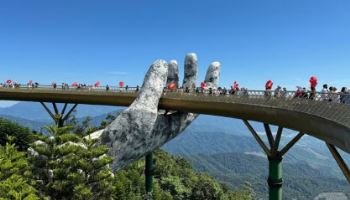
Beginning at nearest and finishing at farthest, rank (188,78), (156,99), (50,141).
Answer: (50,141)
(156,99)
(188,78)

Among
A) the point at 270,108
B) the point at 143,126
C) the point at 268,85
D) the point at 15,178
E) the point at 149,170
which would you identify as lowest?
the point at 149,170

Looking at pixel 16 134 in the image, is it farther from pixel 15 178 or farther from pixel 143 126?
pixel 15 178

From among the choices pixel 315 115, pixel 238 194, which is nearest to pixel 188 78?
pixel 315 115

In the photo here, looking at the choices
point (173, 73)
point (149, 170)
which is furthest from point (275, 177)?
point (149, 170)

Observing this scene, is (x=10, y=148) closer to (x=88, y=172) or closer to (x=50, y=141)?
(x=50, y=141)

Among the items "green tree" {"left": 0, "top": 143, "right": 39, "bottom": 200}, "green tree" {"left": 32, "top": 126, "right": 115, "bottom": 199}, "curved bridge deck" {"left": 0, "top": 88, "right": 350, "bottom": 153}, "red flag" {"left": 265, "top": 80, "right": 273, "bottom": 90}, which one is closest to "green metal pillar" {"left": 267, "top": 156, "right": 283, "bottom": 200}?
"curved bridge deck" {"left": 0, "top": 88, "right": 350, "bottom": 153}

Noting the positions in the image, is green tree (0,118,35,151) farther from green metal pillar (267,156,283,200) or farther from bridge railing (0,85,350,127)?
green metal pillar (267,156,283,200)

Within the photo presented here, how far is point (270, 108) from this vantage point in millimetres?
23547

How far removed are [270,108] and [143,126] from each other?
40.9ft

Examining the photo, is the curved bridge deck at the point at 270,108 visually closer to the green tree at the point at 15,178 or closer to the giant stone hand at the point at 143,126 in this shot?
the giant stone hand at the point at 143,126

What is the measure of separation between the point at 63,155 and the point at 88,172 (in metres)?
1.99

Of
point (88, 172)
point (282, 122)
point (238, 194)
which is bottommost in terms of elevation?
point (238, 194)

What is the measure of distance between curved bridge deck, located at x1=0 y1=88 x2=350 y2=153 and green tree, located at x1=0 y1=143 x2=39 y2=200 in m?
13.4

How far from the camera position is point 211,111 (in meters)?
29.6
